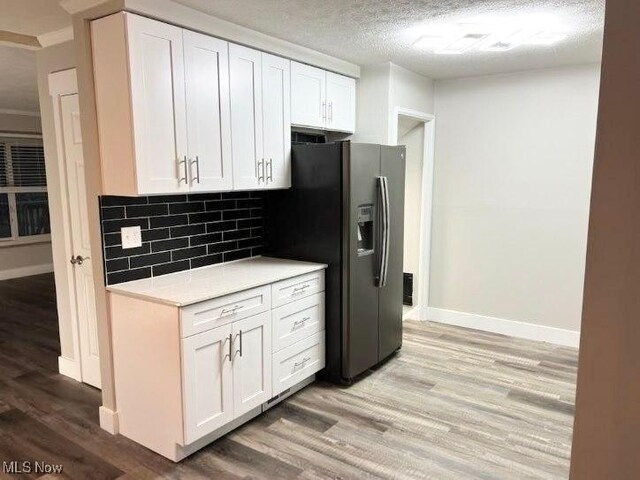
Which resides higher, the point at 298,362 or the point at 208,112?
the point at 208,112

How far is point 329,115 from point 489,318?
8.09 ft

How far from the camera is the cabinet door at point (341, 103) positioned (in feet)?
12.0

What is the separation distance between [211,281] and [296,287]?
579 mm

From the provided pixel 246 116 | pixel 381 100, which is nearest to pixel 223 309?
pixel 246 116

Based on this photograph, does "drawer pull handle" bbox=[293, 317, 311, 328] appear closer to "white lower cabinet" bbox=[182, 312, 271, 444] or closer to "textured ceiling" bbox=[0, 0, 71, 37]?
"white lower cabinet" bbox=[182, 312, 271, 444]

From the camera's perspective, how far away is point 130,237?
2.72 meters

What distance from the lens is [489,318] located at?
4457mm

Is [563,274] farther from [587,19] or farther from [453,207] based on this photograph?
A: [587,19]

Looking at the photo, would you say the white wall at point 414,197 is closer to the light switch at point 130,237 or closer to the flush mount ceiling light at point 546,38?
the flush mount ceiling light at point 546,38

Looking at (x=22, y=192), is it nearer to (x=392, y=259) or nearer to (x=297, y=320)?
(x=297, y=320)

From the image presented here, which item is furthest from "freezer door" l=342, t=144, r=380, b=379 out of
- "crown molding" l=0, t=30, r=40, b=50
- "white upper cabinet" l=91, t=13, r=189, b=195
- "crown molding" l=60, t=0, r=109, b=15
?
"crown molding" l=0, t=30, r=40, b=50

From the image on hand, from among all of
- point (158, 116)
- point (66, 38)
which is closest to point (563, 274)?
point (158, 116)

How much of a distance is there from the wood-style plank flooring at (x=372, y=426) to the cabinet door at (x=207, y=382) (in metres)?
0.21

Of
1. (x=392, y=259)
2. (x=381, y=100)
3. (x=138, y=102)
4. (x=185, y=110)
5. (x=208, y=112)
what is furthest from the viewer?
(x=381, y=100)
